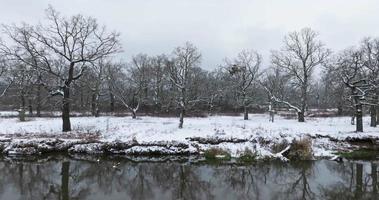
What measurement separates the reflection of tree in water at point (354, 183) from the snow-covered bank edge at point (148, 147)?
2712 millimetres

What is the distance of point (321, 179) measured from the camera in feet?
57.5

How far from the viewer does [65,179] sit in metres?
17.2

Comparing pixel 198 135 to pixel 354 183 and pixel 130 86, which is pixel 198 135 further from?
pixel 130 86

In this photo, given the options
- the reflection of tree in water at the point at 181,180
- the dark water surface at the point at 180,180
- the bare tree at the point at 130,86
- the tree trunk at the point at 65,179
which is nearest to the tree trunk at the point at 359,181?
the dark water surface at the point at 180,180

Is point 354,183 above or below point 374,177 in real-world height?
below

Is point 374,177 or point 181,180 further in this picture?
point 374,177

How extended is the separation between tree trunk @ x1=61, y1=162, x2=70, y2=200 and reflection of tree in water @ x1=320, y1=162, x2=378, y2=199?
9.85m

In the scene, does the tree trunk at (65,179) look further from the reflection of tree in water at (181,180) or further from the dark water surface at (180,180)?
the reflection of tree in water at (181,180)

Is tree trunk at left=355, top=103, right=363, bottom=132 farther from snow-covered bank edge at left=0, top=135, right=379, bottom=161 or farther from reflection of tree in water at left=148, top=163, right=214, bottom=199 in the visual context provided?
reflection of tree in water at left=148, top=163, right=214, bottom=199

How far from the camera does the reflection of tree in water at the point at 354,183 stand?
14.7m


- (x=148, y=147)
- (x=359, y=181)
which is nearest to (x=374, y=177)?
(x=359, y=181)

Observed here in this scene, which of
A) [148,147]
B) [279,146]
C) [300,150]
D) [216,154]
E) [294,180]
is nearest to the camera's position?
[294,180]

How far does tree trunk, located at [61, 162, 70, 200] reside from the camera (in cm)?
1428

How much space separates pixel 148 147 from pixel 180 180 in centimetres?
716
